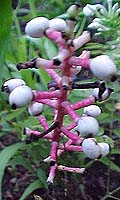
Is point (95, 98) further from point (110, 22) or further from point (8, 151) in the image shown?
point (8, 151)

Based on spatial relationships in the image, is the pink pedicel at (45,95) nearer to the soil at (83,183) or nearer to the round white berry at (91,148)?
the round white berry at (91,148)

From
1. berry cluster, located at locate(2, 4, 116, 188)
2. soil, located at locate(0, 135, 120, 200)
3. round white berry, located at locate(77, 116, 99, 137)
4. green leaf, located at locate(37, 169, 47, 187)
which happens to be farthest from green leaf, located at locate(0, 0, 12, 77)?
soil, located at locate(0, 135, 120, 200)

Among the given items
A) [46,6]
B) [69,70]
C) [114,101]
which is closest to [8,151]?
[114,101]

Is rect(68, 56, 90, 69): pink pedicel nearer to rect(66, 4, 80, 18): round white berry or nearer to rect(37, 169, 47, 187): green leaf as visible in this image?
rect(66, 4, 80, 18): round white berry

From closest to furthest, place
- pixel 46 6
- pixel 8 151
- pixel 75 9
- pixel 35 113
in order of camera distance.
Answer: pixel 75 9
pixel 35 113
pixel 8 151
pixel 46 6

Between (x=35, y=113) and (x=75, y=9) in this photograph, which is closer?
(x=75, y=9)

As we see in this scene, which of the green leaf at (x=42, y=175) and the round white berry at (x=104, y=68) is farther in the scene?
the green leaf at (x=42, y=175)

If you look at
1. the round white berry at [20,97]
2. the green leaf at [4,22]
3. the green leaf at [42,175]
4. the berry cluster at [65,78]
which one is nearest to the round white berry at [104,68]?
the berry cluster at [65,78]

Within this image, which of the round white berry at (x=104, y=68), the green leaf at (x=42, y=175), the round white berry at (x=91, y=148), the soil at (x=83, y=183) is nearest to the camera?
the round white berry at (x=104, y=68)
